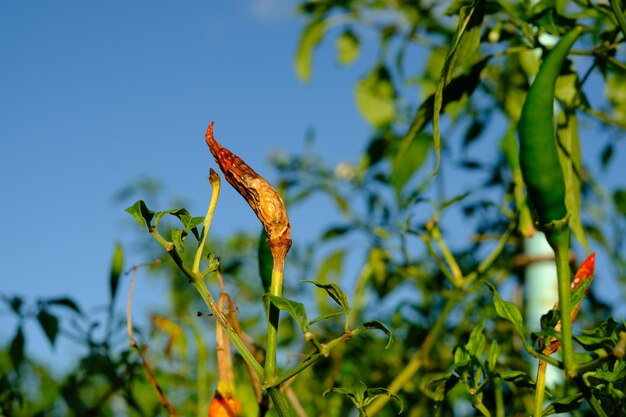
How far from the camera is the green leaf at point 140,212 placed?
0.50m

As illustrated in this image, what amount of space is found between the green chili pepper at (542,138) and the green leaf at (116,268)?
59 centimetres

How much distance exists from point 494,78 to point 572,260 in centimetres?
46

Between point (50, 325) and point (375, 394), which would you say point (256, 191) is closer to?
point (375, 394)

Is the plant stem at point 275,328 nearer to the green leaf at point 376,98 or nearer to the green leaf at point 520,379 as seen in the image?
the green leaf at point 520,379

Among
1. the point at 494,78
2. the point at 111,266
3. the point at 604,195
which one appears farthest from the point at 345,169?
the point at 111,266

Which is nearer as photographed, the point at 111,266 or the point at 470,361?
the point at 470,361

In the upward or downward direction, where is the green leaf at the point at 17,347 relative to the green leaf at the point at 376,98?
downward

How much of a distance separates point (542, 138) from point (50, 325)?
77 cm

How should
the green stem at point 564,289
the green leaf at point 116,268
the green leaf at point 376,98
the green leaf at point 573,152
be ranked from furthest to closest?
1. the green leaf at point 376,98
2. the green leaf at point 116,268
3. the green leaf at point 573,152
4. the green stem at point 564,289

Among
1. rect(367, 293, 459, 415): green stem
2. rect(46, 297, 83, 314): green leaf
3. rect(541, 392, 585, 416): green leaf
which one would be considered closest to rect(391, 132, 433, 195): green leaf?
rect(367, 293, 459, 415): green stem

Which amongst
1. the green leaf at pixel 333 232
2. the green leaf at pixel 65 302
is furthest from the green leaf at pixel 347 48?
Result: the green leaf at pixel 65 302

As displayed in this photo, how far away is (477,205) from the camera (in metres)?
1.63

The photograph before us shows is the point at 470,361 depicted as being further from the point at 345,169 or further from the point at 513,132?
the point at 345,169

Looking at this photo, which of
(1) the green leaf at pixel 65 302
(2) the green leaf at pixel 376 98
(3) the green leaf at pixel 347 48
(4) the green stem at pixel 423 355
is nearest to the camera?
(1) the green leaf at pixel 65 302
